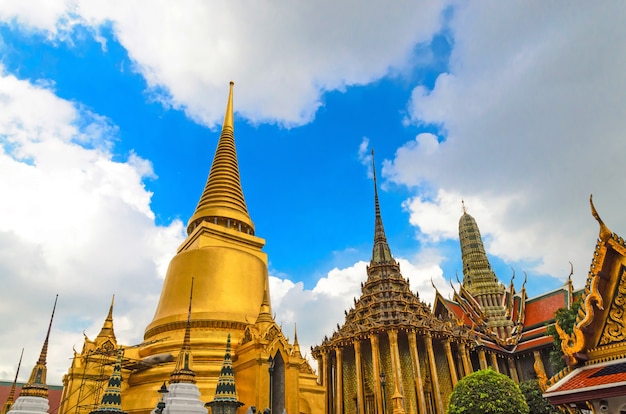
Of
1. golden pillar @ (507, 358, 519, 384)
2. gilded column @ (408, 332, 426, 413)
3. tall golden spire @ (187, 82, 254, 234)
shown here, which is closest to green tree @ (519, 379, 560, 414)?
gilded column @ (408, 332, 426, 413)

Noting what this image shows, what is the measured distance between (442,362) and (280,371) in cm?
1377

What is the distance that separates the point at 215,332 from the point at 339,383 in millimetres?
11290

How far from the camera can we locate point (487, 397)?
48.5 feet

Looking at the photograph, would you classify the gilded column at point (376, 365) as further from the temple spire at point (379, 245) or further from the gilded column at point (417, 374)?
the temple spire at point (379, 245)

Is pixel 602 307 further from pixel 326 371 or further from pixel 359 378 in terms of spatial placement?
pixel 326 371

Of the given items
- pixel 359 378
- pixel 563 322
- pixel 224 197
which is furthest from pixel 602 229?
pixel 359 378

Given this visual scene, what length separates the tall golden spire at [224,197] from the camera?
835 inches

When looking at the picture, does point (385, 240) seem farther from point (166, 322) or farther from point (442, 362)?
point (166, 322)

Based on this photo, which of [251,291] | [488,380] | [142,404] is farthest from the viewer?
[251,291]

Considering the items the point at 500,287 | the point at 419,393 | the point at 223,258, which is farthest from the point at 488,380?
the point at 500,287

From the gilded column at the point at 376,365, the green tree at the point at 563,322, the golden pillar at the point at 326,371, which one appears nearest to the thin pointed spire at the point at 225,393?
the green tree at the point at 563,322

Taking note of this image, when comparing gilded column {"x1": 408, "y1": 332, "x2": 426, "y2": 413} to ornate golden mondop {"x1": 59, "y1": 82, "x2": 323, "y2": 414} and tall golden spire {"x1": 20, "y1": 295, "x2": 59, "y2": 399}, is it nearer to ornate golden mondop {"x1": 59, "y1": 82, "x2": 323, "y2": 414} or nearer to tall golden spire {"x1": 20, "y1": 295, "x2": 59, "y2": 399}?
ornate golden mondop {"x1": 59, "y1": 82, "x2": 323, "y2": 414}

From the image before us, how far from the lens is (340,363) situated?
2506 centimetres

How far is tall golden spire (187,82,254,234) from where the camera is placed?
21.2 meters
